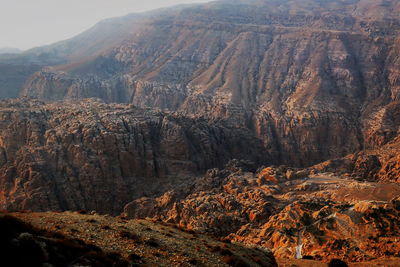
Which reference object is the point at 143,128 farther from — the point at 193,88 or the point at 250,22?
the point at 250,22

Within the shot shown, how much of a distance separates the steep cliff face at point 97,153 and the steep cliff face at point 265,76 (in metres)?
16.5

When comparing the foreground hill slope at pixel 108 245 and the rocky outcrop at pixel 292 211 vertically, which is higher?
the foreground hill slope at pixel 108 245

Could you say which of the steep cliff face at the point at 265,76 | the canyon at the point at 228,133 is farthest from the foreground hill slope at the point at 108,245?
the steep cliff face at the point at 265,76

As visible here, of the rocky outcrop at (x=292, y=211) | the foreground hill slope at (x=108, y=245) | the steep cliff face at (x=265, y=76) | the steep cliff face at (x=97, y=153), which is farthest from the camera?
the steep cliff face at (x=265, y=76)

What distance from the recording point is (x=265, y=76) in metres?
118

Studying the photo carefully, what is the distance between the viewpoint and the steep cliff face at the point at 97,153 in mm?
63094

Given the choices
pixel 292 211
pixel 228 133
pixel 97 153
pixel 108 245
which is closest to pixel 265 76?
pixel 228 133

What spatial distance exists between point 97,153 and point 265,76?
65.6 meters

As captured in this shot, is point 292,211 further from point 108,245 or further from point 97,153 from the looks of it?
point 97,153

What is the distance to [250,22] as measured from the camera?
162000mm

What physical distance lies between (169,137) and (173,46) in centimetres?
7602

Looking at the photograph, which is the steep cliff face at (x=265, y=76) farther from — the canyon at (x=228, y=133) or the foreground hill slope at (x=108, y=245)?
the foreground hill slope at (x=108, y=245)

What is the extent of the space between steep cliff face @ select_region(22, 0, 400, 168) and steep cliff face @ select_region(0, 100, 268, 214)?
1649 cm

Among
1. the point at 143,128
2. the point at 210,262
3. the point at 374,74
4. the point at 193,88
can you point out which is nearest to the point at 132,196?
the point at 143,128
